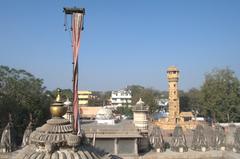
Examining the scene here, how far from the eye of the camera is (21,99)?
3203 centimetres

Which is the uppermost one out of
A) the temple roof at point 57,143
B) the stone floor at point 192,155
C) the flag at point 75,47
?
the flag at point 75,47

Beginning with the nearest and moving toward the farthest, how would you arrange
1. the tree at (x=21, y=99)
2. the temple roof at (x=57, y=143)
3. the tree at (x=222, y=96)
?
the temple roof at (x=57, y=143) < the tree at (x=21, y=99) < the tree at (x=222, y=96)

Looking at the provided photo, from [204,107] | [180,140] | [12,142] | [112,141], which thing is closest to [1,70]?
[12,142]

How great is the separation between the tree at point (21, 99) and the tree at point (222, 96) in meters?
22.6

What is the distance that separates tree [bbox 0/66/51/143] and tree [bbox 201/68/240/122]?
22.6 metres

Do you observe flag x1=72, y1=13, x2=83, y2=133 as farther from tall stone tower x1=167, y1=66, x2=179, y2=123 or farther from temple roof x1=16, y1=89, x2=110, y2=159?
tall stone tower x1=167, y1=66, x2=179, y2=123

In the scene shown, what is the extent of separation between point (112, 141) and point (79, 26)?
15586 millimetres

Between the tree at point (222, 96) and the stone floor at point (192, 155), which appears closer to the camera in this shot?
the stone floor at point (192, 155)

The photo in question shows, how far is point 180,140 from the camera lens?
72.1 ft

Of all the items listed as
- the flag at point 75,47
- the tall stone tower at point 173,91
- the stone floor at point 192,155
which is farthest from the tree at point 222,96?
the flag at point 75,47

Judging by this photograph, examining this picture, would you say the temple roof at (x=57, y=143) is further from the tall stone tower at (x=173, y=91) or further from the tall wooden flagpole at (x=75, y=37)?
the tall stone tower at (x=173, y=91)

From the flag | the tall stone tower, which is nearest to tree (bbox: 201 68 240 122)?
the tall stone tower

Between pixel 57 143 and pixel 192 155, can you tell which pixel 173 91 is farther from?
pixel 57 143

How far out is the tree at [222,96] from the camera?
42.3 meters
